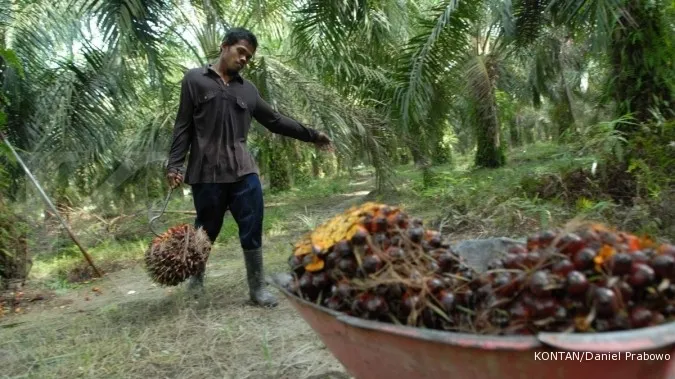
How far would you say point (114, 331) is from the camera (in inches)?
126

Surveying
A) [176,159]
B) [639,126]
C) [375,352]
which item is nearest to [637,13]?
[639,126]

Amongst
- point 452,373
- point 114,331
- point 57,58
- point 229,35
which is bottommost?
point 114,331

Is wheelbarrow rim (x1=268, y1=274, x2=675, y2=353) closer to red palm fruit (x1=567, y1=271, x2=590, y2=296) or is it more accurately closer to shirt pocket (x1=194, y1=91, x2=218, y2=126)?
red palm fruit (x1=567, y1=271, x2=590, y2=296)

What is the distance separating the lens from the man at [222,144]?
323cm

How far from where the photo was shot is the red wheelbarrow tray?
1055 mm

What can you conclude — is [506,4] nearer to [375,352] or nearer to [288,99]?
[288,99]

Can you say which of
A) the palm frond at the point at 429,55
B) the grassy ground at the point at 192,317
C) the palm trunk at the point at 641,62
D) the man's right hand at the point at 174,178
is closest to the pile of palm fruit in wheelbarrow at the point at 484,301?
the grassy ground at the point at 192,317

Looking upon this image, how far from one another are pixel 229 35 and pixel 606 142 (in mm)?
3417

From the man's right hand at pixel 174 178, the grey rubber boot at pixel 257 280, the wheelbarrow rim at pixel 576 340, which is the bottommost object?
the grey rubber boot at pixel 257 280

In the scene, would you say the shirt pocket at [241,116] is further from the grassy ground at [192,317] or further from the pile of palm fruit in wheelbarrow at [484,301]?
the pile of palm fruit in wheelbarrow at [484,301]

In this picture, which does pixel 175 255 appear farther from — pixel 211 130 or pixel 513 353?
pixel 513 353

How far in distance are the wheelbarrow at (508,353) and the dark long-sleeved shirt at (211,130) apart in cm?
200

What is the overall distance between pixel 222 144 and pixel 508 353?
2.49m

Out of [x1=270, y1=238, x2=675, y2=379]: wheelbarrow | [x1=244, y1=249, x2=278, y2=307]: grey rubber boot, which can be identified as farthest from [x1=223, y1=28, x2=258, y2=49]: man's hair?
[x1=270, y1=238, x2=675, y2=379]: wheelbarrow
